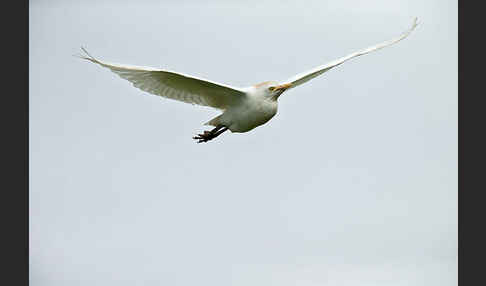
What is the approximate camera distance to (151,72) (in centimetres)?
618

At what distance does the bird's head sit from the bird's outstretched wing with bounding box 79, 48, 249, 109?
6.3 inches

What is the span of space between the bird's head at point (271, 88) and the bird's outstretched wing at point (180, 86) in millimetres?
160

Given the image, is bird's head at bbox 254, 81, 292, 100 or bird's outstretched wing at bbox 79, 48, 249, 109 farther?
bird's head at bbox 254, 81, 292, 100

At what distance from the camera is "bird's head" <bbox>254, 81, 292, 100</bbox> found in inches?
251

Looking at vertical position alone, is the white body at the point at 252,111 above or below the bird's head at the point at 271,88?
below

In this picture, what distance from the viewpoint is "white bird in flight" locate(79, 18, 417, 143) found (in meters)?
→ 6.24

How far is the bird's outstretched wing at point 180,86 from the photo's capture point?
6152 millimetres

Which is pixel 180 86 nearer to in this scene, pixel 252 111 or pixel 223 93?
pixel 223 93

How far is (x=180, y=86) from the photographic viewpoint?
646 centimetres

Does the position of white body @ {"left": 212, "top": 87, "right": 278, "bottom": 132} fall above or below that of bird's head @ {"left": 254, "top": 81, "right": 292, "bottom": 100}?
below

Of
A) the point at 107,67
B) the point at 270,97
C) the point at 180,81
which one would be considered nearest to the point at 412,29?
the point at 270,97

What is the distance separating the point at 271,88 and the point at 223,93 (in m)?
0.41

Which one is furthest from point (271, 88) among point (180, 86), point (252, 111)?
point (180, 86)

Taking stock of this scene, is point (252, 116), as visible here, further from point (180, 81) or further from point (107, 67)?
point (107, 67)
